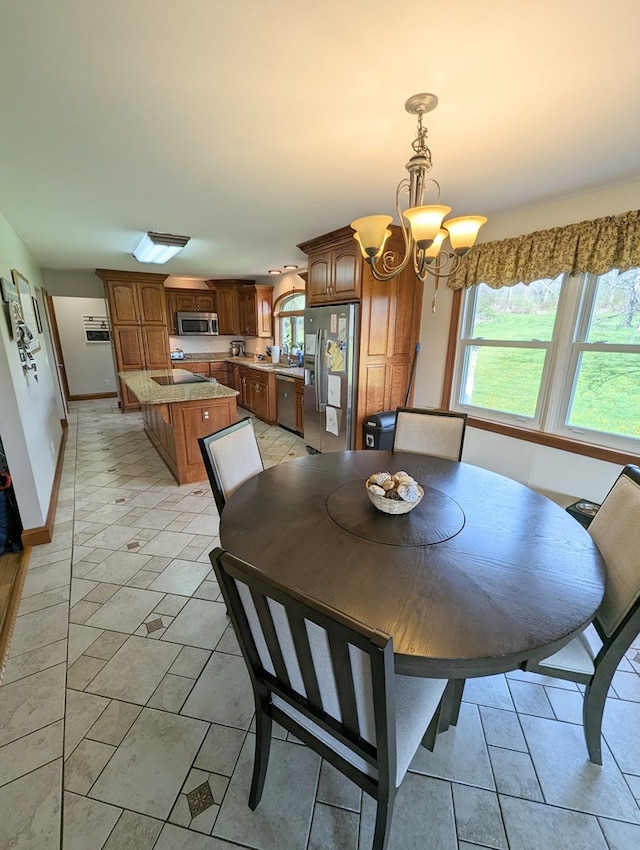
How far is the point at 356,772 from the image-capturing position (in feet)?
2.89

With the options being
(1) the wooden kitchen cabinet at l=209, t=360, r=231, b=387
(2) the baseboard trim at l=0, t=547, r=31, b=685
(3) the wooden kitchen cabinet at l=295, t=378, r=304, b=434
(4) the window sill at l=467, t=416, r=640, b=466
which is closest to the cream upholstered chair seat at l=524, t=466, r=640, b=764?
(4) the window sill at l=467, t=416, r=640, b=466

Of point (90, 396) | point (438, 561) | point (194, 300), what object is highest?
point (194, 300)

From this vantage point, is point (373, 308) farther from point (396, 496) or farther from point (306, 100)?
point (396, 496)

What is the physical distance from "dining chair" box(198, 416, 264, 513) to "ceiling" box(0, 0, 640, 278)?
1427 millimetres

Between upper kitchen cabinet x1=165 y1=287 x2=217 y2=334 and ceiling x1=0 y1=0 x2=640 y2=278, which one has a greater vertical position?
ceiling x1=0 y1=0 x2=640 y2=278

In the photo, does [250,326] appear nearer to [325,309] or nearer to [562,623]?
[325,309]

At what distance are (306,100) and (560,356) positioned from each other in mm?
2451

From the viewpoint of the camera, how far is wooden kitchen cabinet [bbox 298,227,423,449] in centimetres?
335

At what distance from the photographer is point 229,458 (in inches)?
69.4

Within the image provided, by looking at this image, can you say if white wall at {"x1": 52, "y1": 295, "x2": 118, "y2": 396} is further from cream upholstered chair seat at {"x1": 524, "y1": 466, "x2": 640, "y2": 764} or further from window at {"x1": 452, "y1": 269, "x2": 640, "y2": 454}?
cream upholstered chair seat at {"x1": 524, "y1": 466, "x2": 640, "y2": 764}

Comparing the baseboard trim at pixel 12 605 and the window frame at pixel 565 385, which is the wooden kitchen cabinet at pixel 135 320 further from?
the window frame at pixel 565 385

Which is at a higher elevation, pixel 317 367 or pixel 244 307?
pixel 244 307

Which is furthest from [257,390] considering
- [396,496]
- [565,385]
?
[396,496]

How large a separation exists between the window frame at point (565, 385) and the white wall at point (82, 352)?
715cm
